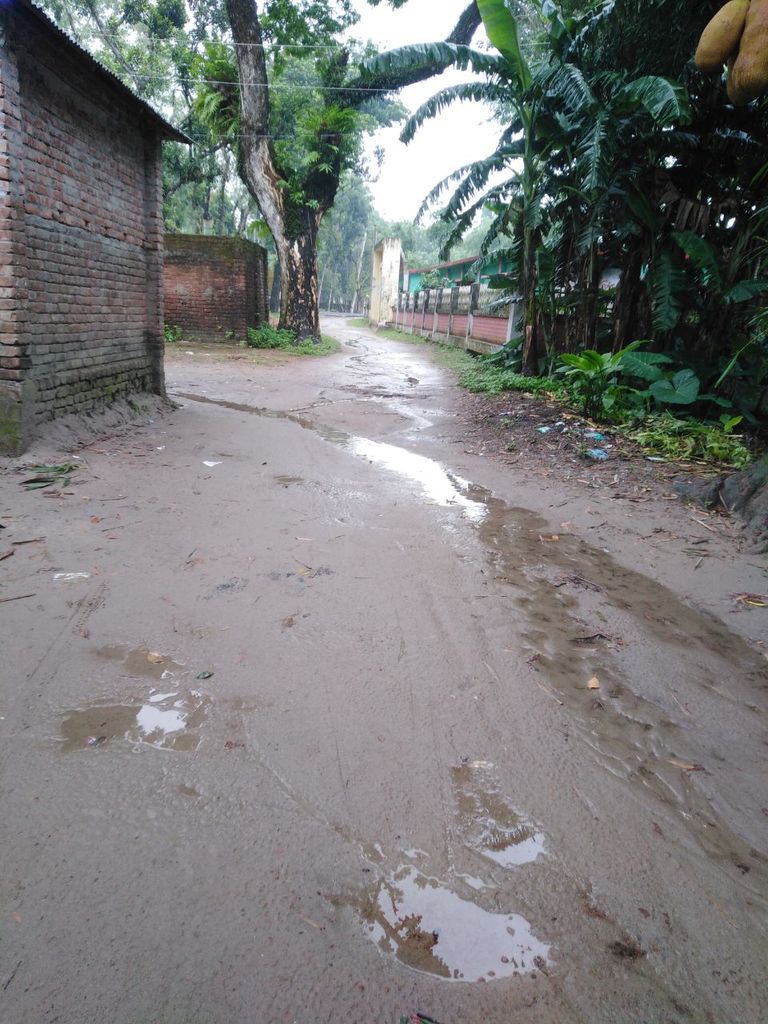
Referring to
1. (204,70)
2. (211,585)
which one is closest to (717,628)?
(211,585)

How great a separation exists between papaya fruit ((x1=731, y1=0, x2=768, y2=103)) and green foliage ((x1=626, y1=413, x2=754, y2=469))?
144 inches

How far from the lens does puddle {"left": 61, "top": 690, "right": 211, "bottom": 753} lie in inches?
84.3

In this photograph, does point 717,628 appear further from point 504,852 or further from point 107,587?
point 107,587

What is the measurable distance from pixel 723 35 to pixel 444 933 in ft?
12.9

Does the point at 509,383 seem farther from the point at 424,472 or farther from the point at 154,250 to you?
the point at 154,250

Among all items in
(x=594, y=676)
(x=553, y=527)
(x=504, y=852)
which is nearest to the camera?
(x=504, y=852)

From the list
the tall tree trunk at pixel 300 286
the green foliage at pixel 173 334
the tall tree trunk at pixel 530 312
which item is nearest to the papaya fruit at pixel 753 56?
the tall tree trunk at pixel 530 312

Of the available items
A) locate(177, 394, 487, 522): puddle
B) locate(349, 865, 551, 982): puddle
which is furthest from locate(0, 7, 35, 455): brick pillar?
locate(349, 865, 551, 982): puddle

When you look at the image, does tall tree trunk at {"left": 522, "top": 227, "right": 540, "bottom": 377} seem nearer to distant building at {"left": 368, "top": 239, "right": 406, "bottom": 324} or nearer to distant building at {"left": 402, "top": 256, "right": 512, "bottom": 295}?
distant building at {"left": 402, "top": 256, "right": 512, "bottom": 295}

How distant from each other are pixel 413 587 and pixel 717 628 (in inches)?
64.6

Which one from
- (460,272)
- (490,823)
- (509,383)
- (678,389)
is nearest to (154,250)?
(509,383)

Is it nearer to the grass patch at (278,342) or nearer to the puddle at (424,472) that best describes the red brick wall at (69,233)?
the puddle at (424,472)

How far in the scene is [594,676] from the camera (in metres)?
2.65

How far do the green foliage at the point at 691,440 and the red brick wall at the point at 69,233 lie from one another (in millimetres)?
5907
